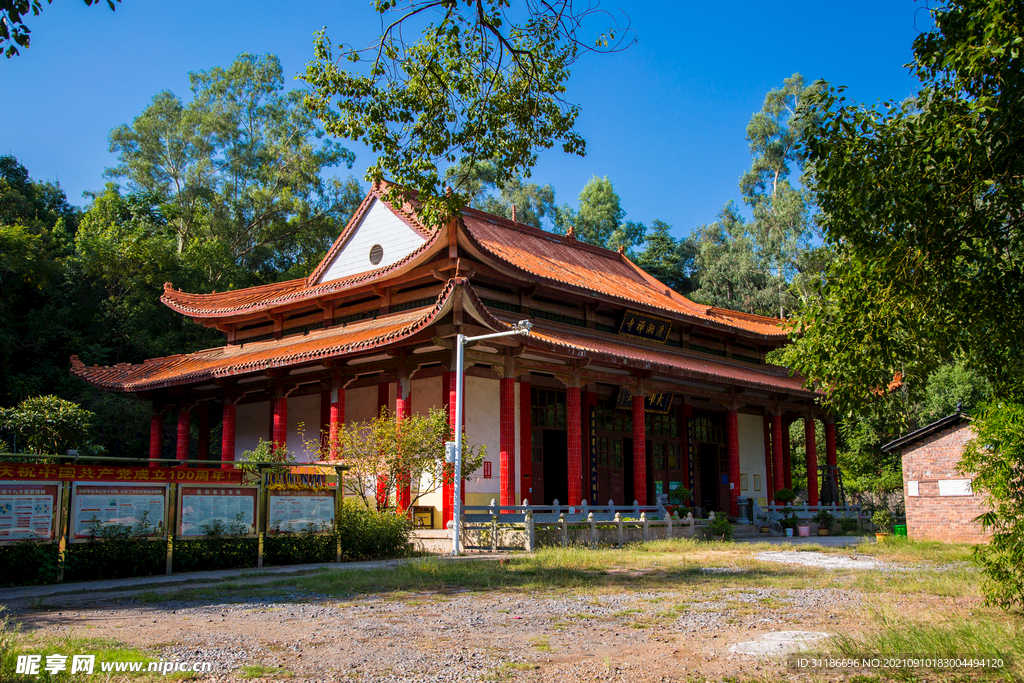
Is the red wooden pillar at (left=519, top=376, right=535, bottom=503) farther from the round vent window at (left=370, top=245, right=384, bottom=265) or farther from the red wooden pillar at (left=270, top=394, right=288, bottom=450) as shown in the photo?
the red wooden pillar at (left=270, top=394, right=288, bottom=450)

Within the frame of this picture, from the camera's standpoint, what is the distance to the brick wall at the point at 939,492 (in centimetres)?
2038

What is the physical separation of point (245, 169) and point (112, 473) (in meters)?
37.1

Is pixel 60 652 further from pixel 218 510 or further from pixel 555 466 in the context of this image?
pixel 555 466

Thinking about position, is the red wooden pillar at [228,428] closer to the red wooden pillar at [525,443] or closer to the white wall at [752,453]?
the red wooden pillar at [525,443]

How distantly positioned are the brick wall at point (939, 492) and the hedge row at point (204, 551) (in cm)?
1352

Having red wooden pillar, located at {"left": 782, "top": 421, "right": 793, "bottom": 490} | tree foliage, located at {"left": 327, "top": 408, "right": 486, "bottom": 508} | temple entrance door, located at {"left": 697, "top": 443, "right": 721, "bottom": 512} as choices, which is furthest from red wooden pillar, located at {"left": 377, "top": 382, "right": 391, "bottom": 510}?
red wooden pillar, located at {"left": 782, "top": 421, "right": 793, "bottom": 490}

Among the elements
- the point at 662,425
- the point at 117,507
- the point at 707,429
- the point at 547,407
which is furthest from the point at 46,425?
the point at 707,429

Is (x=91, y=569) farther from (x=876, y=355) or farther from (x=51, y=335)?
(x=51, y=335)

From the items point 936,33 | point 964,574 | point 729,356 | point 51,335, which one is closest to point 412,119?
point 936,33

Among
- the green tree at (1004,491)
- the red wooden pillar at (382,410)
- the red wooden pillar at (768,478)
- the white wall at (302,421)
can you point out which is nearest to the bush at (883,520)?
the red wooden pillar at (768,478)

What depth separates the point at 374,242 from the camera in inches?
912

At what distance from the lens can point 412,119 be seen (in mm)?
10195

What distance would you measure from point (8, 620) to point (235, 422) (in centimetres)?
1859

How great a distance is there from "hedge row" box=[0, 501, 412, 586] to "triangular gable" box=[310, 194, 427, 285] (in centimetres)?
818
